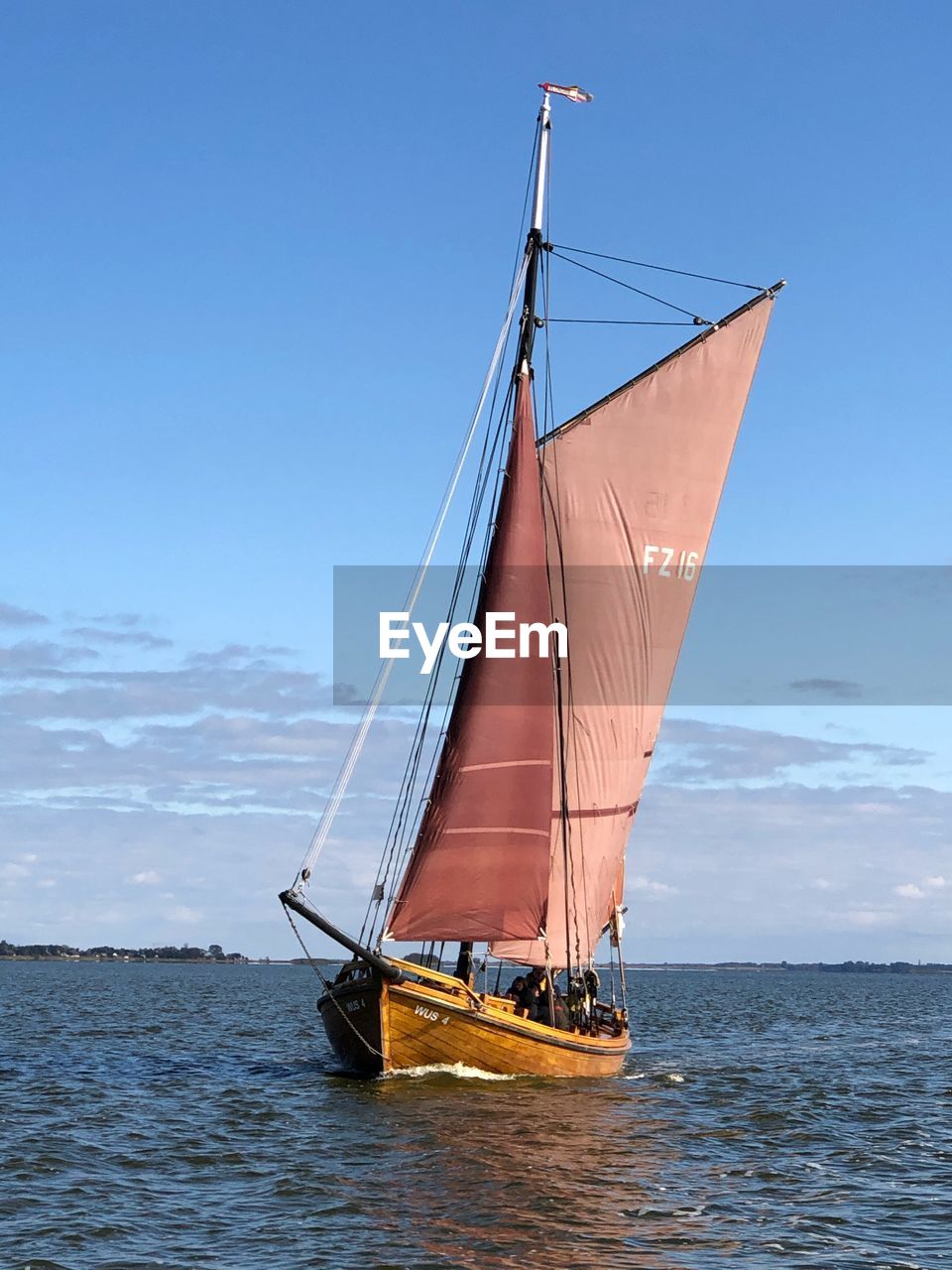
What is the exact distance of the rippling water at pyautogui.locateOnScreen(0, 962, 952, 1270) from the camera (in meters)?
18.1

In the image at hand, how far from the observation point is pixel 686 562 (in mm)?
39562

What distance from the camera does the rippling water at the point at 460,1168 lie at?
18125 mm

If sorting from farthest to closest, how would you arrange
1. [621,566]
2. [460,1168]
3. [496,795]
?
[621,566] → [496,795] → [460,1168]

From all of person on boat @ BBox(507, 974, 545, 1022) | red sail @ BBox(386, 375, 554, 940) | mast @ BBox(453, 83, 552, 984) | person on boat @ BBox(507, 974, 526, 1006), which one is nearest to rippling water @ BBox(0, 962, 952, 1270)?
person on boat @ BBox(507, 974, 545, 1022)

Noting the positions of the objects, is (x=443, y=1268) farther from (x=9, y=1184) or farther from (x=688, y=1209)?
(x=9, y=1184)

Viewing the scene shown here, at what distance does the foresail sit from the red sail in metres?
3.43

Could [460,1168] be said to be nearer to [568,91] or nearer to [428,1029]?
[428,1029]

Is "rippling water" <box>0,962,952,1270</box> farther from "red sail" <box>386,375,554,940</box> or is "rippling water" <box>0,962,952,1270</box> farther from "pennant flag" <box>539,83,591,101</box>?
Result: "pennant flag" <box>539,83,591,101</box>

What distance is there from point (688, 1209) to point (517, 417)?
20524 mm

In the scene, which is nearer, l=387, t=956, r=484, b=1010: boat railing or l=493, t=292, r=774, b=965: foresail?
l=387, t=956, r=484, b=1010: boat railing

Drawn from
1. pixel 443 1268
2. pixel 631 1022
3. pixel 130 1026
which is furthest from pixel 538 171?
pixel 631 1022

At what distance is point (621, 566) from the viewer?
1508 inches

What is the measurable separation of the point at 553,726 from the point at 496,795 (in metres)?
3.03

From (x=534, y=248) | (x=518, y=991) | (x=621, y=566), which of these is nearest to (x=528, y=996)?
(x=518, y=991)
